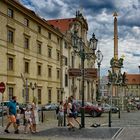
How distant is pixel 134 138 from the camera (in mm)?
17812

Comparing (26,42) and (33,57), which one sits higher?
(26,42)

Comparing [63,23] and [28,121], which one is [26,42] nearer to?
[63,23]

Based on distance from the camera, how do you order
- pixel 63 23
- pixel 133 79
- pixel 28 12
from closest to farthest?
pixel 28 12, pixel 63 23, pixel 133 79

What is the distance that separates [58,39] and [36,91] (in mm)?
16355

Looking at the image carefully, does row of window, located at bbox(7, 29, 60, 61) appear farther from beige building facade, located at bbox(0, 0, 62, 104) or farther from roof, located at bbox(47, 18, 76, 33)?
roof, located at bbox(47, 18, 76, 33)

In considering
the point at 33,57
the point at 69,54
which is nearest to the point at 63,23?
the point at 69,54

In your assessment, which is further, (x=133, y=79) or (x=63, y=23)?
(x=133, y=79)

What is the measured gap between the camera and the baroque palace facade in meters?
52.4

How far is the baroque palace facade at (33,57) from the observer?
52.4 meters

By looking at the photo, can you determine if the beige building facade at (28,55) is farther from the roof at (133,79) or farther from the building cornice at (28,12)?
the roof at (133,79)

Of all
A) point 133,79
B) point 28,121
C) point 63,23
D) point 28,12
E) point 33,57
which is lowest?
point 28,121

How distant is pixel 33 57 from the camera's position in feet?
204

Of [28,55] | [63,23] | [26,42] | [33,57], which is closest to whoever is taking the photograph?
[26,42]

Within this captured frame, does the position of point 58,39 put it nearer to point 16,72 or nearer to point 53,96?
→ point 53,96
